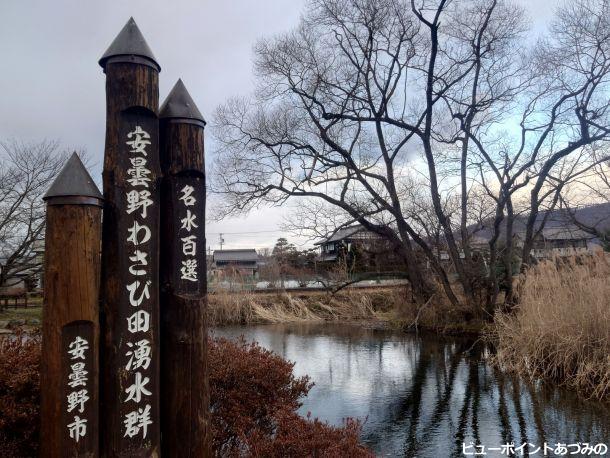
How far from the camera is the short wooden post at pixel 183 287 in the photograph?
9.45 ft

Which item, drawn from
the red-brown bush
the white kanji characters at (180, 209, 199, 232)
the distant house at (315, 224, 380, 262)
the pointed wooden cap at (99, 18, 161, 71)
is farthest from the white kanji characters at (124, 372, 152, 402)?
the distant house at (315, 224, 380, 262)

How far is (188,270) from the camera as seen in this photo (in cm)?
297

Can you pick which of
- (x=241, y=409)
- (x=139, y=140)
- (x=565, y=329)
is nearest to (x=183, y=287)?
(x=139, y=140)

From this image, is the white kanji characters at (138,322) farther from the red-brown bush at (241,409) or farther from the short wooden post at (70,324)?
the red-brown bush at (241,409)

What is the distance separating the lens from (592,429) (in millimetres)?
4875

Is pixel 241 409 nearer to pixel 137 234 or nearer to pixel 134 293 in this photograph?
pixel 134 293

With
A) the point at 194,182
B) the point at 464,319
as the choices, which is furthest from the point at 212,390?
the point at 464,319

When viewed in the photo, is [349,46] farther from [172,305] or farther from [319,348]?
[172,305]

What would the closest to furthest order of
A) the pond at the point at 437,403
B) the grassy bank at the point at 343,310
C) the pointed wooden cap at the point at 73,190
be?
1. the pointed wooden cap at the point at 73,190
2. the pond at the point at 437,403
3. the grassy bank at the point at 343,310

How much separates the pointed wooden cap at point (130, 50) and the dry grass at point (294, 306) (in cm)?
1261

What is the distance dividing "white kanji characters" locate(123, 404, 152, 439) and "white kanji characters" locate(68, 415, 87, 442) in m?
0.21

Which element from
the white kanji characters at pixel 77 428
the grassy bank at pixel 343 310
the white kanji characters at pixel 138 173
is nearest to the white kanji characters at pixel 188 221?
the white kanji characters at pixel 138 173

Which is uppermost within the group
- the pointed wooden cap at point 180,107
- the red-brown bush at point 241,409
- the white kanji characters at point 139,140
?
the pointed wooden cap at point 180,107

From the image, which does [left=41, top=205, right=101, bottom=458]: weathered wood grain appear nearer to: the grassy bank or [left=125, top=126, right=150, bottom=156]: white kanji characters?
[left=125, top=126, right=150, bottom=156]: white kanji characters
